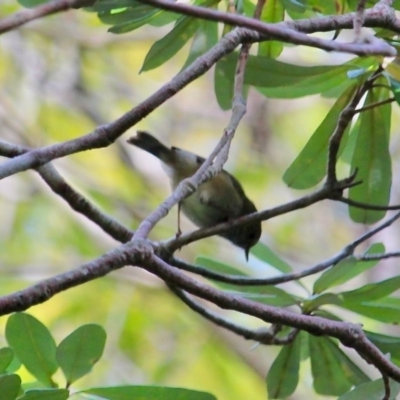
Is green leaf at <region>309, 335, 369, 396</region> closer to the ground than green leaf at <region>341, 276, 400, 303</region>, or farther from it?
closer to the ground

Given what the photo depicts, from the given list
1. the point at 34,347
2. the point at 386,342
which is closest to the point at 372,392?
the point at 386,342

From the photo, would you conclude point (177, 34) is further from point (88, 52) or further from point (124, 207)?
point (88, 52)

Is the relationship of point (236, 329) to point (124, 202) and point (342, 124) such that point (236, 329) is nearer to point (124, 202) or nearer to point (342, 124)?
point (342, 124)

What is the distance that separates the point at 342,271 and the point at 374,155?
0.39m

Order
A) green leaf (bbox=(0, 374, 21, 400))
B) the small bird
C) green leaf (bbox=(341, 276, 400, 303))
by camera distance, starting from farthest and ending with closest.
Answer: the small bird
green leaf (bbox=(341, 276, 400, 303))
green leaf (bbox=(0, 374, 21, 400))

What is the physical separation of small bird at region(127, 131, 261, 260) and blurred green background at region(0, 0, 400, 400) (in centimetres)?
106

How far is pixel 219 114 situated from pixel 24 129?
1.94 m

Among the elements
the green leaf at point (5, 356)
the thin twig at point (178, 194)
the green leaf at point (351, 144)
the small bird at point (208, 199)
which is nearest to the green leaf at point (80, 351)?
the green leaf at point (5, 356)

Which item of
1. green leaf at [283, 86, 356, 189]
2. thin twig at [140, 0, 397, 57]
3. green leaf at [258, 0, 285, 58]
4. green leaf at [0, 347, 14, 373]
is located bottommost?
green leaf at [0, 347, 14, 373]

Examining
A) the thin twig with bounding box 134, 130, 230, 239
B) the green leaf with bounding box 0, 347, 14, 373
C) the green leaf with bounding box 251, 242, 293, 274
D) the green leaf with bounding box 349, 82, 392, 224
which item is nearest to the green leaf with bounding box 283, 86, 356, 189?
the green leaf with bounding box 349, 82, 392, 224

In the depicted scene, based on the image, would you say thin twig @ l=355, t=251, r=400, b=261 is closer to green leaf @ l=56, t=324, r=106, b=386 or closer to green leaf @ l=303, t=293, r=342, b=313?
green leaf @ l=303, t=293, r=342, b=313

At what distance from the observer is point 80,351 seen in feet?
4.46

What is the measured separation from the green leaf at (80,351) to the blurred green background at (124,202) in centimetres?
267

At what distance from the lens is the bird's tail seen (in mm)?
2674
